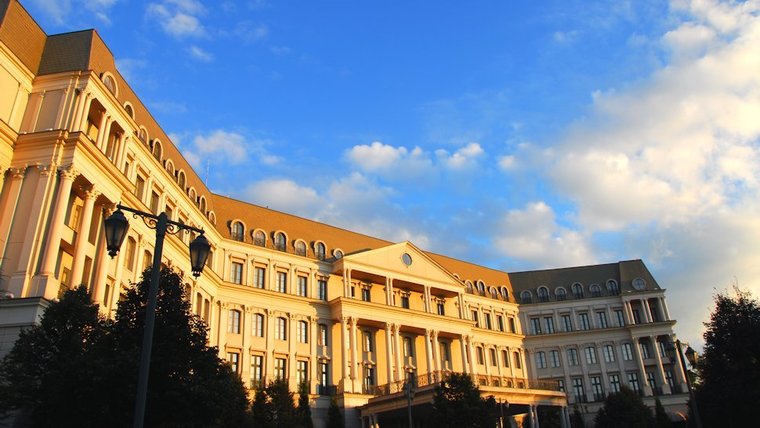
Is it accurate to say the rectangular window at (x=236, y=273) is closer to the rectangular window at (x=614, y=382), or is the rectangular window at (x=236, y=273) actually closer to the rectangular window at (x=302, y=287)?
the rectangular window at (x=302, y=287)

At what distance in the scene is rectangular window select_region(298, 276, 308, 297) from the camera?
54019 mm

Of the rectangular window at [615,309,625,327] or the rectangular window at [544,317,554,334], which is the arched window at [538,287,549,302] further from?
the rectangular window at [615,309,625,327]

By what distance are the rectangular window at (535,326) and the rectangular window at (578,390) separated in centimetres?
692

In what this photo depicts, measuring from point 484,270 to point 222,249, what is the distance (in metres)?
35.5

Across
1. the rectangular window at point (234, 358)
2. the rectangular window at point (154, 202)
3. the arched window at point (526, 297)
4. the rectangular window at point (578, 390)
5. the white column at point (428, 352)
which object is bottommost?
the rectangular window at point (578, 390)

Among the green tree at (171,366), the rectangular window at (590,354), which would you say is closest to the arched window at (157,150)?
the green tree at (171,366)

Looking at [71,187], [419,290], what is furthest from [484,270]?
[71,187]

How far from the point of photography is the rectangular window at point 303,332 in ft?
171

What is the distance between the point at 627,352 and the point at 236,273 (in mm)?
45361

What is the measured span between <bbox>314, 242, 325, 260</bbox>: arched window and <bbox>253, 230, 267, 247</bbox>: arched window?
518 centimetres

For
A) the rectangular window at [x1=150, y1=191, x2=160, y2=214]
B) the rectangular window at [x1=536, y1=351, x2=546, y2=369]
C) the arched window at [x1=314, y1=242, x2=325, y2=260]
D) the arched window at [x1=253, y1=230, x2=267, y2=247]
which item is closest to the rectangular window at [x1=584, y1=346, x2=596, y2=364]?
the rectangular window at [x1=536, y1=351, x2=546, y2=369]

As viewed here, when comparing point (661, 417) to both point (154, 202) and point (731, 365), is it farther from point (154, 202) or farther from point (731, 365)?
point (154, 202)

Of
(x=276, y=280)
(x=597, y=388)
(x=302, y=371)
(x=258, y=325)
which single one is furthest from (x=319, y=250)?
(x=597, y=388)

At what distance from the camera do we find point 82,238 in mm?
29906
